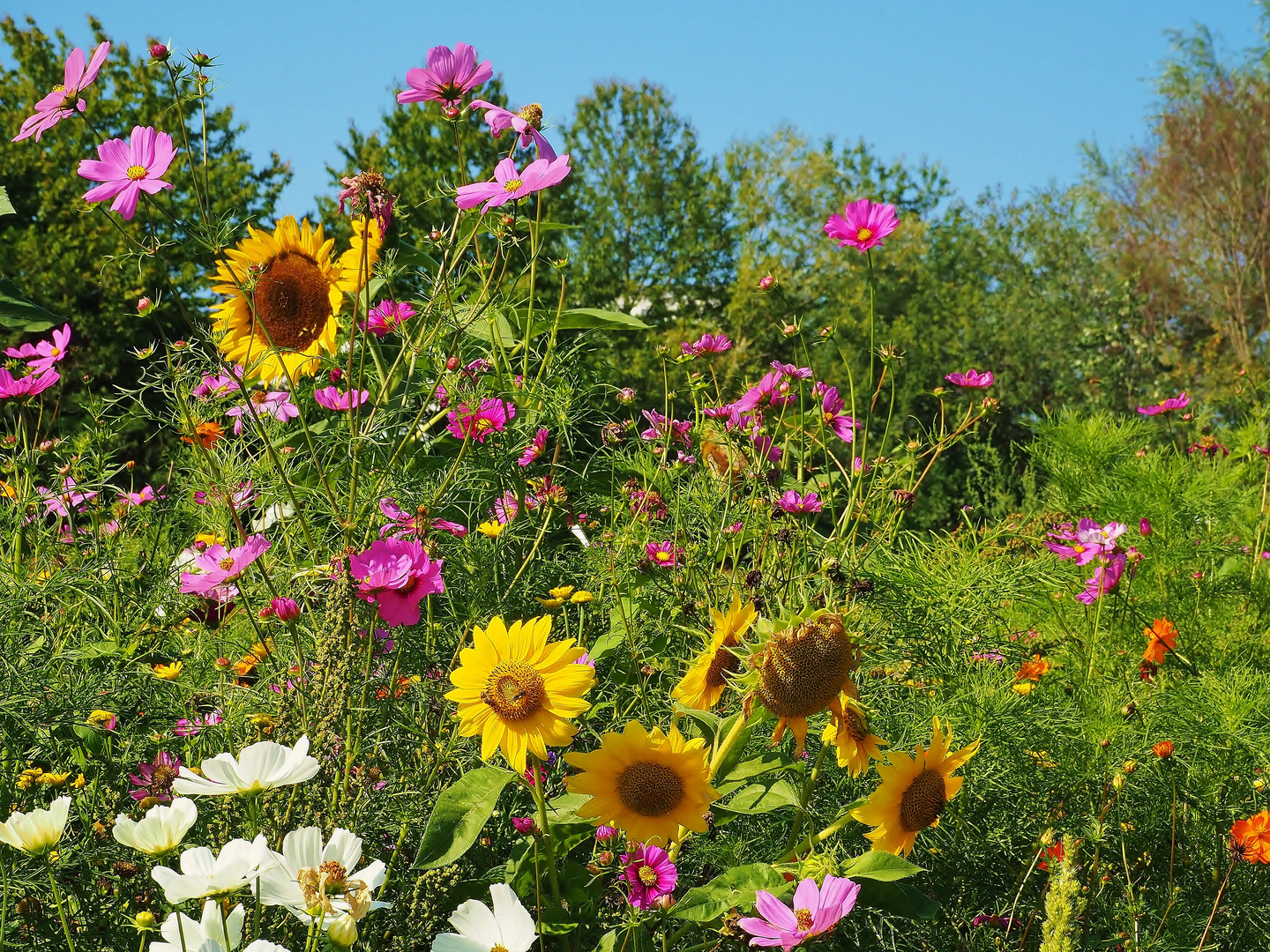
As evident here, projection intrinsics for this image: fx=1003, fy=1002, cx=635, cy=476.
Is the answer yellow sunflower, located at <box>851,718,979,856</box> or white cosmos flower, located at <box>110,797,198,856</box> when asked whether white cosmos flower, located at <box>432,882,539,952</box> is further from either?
yellow sunflower, located at <box>851,718,979,856</box>

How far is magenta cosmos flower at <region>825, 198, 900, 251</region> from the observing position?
2.14m

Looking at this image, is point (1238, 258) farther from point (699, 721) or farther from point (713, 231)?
point (699, 721)

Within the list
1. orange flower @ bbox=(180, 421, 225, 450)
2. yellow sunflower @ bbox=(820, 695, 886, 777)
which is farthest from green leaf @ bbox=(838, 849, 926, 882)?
orange flower @ bbox=(180, 421, 225, 450)

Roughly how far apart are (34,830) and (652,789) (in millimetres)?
678

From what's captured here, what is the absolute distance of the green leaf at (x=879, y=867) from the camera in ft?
4.15

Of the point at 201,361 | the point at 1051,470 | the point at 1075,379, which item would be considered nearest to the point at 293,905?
the point at 201,361

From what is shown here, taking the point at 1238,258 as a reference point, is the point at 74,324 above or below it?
below

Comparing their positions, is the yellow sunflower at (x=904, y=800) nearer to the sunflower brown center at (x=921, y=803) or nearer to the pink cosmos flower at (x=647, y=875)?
the sunflower brown center at (x=921, y=803)

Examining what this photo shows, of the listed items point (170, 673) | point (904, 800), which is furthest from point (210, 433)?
point (904, 800)

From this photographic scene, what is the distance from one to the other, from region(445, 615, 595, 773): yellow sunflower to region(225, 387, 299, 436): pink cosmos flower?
0.90 meters

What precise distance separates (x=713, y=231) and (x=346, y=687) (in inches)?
771

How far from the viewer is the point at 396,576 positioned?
138cm

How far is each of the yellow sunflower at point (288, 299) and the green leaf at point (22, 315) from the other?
39 centimetres

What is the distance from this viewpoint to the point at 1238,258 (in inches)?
674
